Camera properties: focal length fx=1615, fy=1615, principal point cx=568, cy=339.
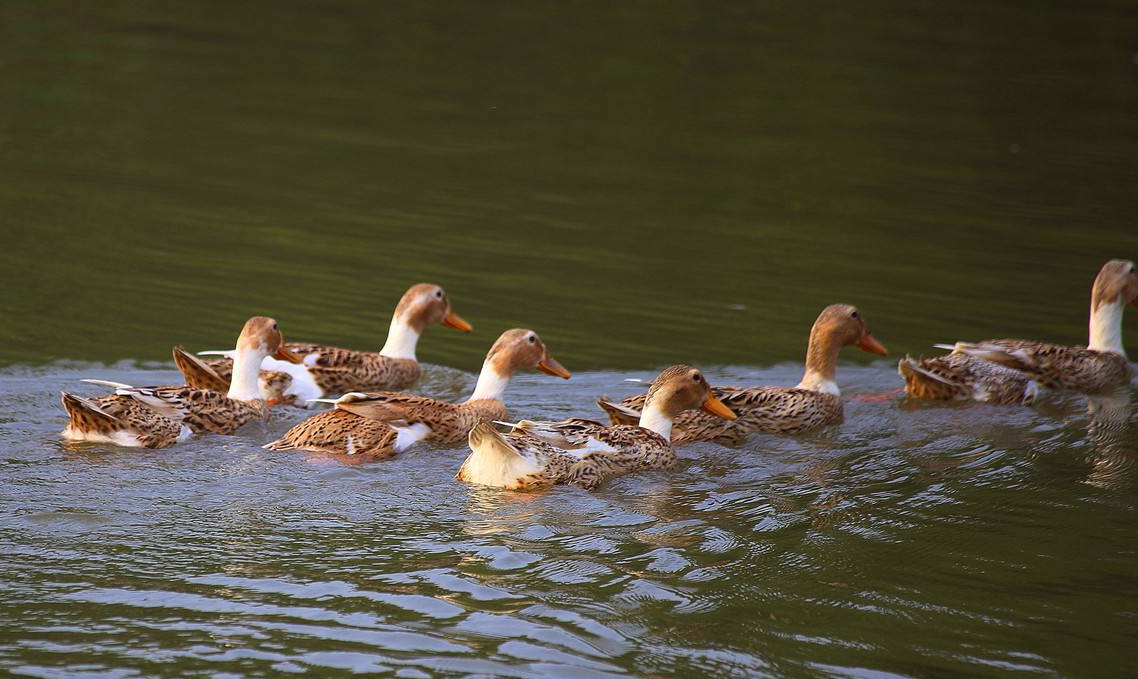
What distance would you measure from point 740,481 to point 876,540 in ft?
4.04

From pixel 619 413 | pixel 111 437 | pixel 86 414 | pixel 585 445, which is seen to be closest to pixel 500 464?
pixel 585 445

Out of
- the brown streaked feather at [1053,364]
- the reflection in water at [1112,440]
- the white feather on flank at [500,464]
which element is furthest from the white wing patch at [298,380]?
the reflection in water at [1112,440]

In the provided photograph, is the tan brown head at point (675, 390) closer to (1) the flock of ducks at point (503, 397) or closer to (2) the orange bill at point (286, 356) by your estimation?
(1) the flock of ducks at point (503, 397)

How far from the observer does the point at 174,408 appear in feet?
31.5

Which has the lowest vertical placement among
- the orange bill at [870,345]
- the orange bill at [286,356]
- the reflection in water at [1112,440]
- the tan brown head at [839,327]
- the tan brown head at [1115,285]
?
the reflection in water at [1112,440]

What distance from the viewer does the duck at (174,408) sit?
924cm

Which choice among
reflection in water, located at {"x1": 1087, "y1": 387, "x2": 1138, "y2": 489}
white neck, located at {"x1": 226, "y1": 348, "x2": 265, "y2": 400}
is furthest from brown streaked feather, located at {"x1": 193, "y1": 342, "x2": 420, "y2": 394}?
reflection in water, located at {"x1": 1087, "y1": 387, "x2": 1138, "y2": 489}

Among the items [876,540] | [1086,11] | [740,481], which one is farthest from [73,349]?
[1086,11]

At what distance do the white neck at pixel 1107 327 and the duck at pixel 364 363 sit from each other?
188 inches

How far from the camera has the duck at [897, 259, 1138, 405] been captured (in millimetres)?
11281

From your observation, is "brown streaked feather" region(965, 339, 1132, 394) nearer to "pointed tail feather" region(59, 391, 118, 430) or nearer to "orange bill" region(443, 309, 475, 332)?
"orange bill" region(443, 309, 475, 332)

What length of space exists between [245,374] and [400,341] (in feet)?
5.56

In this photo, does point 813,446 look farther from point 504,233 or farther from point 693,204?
point 693,204

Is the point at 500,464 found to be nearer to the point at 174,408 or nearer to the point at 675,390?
the point at 675,390
